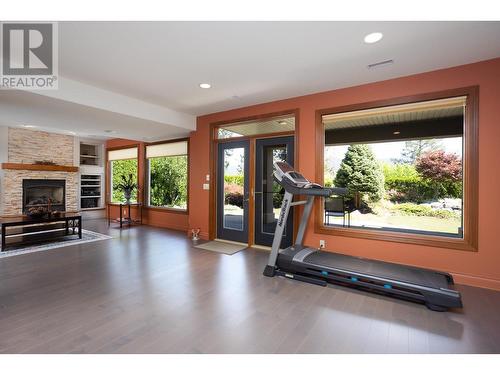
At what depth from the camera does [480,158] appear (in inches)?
113

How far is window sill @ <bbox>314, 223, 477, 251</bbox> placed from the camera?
2.99m

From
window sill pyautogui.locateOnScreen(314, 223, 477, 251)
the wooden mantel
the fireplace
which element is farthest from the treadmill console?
the wooden mantel

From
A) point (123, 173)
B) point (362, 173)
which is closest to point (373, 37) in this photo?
point (362, 173)

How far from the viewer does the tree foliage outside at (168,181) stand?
658cm

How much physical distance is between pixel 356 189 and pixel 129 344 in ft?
18.1

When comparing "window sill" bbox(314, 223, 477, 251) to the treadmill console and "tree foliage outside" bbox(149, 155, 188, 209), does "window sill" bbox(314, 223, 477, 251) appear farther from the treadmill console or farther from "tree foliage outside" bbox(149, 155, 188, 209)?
"tree foliage outside" bbox(149, 155, 188, 209)

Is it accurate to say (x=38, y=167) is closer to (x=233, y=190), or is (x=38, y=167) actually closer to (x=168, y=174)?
(x=168, y=174)

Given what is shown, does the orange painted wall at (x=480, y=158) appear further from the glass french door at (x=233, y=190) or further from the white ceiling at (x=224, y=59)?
the glass french door at (x=233, y=190)

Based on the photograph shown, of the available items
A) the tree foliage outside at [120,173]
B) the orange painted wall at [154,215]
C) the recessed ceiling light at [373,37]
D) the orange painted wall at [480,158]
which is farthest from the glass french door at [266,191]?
the tree foliage outside at [120,173]

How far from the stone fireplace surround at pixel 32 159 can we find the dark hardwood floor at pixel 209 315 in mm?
4315

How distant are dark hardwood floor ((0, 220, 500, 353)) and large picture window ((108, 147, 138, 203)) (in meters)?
4.05

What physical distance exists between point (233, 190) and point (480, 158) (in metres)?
3.79
